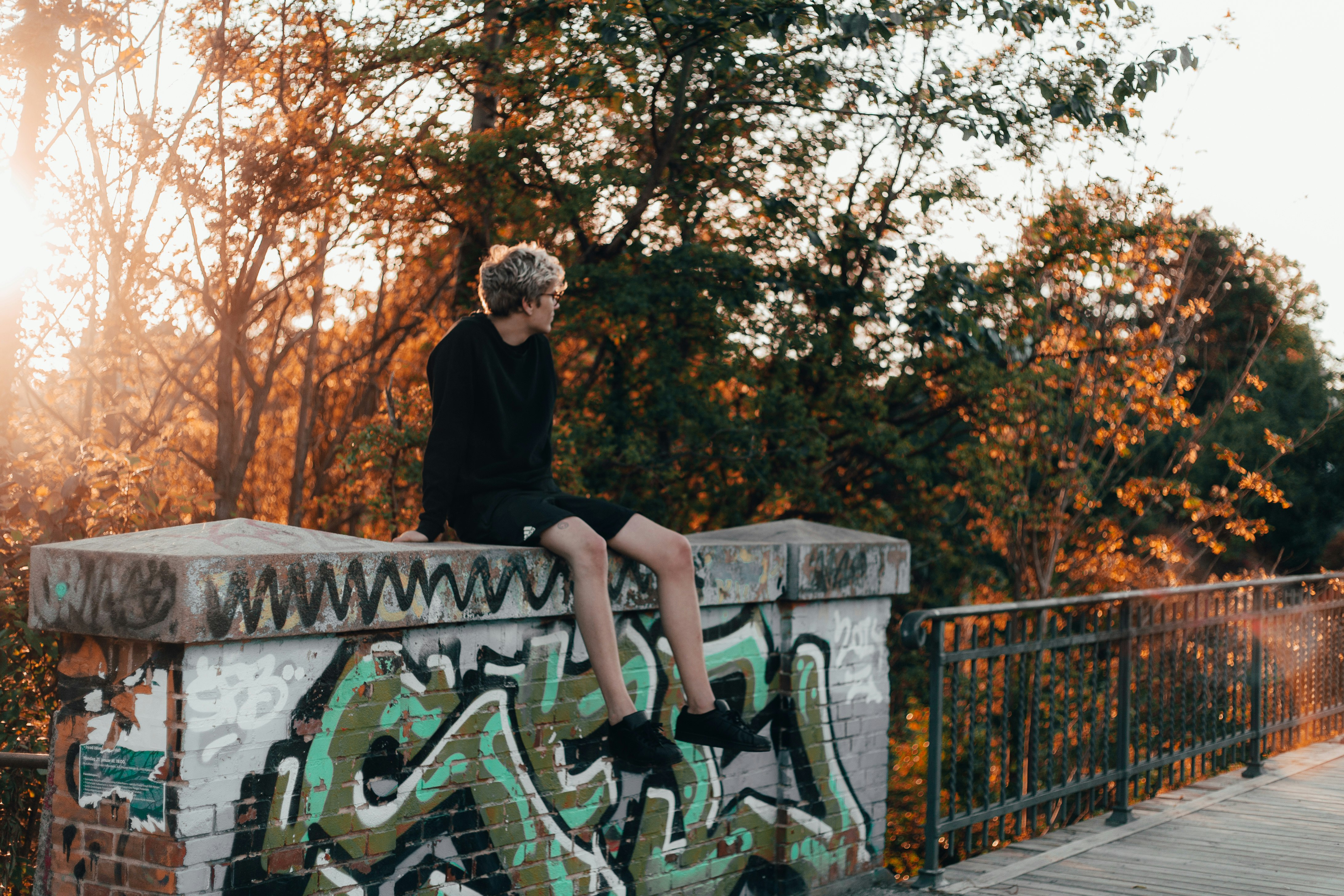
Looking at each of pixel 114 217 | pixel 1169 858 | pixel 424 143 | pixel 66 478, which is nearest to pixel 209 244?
pixel 114 217

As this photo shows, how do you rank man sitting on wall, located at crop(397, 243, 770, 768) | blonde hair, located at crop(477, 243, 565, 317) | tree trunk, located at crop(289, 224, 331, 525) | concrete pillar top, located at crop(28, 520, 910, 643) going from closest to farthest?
concrete pillar top, located at crop(28, 520, 910, 643), man sitting on wall, located at crop(397, 243, 770, 768), blonde hair, located at crop(477, 243, 565, 317), tree trunk, located at crop(289, 224, 331, 525)

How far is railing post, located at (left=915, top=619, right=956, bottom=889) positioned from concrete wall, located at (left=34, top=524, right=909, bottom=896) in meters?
0.21

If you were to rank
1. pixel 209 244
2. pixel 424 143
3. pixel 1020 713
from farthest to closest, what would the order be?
1. pixel 209 244
2. pixel 424 143
3. pixel 1020 713

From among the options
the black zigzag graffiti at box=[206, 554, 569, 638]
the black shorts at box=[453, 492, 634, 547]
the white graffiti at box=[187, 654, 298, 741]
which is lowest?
the white graffiti at box=[187, 654, 298, 741]

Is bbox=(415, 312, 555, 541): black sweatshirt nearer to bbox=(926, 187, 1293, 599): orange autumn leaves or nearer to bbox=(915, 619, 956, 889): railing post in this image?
bbox=(915, 619, 956, 889): railing post

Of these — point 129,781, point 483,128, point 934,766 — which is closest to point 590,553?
point 129,781

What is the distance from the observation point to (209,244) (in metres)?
10.0

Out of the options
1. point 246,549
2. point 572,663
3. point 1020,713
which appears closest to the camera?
point 246,549

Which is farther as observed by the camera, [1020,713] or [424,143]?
[424,143]

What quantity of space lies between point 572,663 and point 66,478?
3.94 meters

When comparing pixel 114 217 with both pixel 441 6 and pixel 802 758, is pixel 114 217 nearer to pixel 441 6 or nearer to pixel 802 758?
pixel 441 6

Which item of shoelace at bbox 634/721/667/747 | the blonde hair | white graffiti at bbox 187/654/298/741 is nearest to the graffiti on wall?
white graffiti at bbox 187/654/298/741

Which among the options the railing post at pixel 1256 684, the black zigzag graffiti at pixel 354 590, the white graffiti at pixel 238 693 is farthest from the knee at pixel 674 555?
the railing post at pixel 1256 684

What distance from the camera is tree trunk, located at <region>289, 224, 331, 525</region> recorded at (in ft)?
37.1
